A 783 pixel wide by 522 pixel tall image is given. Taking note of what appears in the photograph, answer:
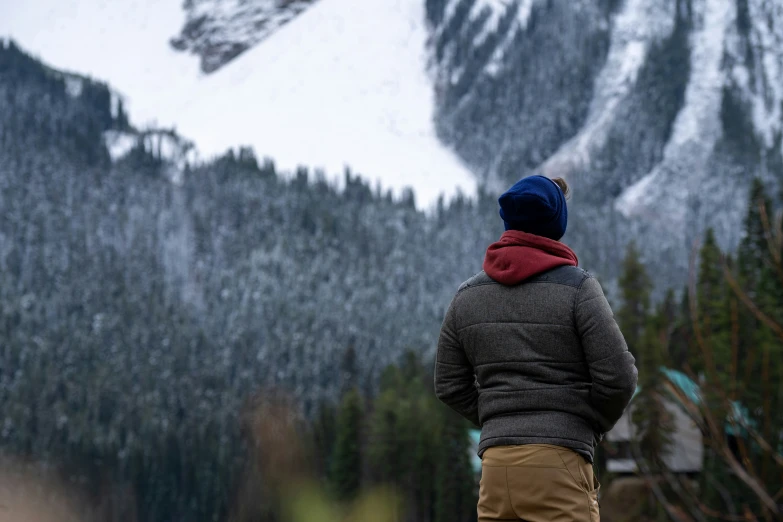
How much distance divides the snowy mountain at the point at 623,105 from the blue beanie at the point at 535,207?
74886 millimetres

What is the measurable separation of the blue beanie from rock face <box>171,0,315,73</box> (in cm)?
12199

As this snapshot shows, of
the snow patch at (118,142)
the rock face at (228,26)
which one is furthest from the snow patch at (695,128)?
the rock face at (228,26)

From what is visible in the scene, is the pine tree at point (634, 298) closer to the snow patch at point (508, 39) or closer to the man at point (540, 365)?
the man at point (540, 365)

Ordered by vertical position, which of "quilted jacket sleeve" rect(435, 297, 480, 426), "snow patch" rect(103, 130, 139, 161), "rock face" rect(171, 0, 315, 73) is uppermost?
"rock face" rect(171, 0, 315, 73)

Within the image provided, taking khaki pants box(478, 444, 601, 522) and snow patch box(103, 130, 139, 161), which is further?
snow patch box(103, 130, 139, 161)

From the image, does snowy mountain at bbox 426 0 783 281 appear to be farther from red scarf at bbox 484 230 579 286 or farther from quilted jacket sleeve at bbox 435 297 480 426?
red scarf at bbox 484 230 579 286

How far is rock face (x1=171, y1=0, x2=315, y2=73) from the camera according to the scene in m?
123

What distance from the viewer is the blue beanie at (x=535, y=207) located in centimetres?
260

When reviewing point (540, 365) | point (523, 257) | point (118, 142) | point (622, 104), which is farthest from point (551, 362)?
point (622, 104)

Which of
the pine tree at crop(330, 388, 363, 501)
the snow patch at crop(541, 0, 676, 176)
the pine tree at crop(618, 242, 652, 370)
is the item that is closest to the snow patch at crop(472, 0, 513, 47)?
the snow patch at crop(541, 0, 676, 176)

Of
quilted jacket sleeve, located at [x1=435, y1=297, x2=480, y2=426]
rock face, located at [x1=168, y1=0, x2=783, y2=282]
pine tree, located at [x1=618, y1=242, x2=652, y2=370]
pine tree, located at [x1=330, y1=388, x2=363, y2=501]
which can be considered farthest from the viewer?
rock face, located at [x1=168, y1=0, x2=783, y2=282]

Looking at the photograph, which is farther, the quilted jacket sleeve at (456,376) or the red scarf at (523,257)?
the quilted jacket sleeve at (456,376)

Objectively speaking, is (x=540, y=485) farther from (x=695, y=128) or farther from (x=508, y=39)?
(x=508, y=39)

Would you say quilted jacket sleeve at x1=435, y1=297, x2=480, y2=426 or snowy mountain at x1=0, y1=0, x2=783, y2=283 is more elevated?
snowy mountain at x1=0, y1=0, x2=783, y2=283
